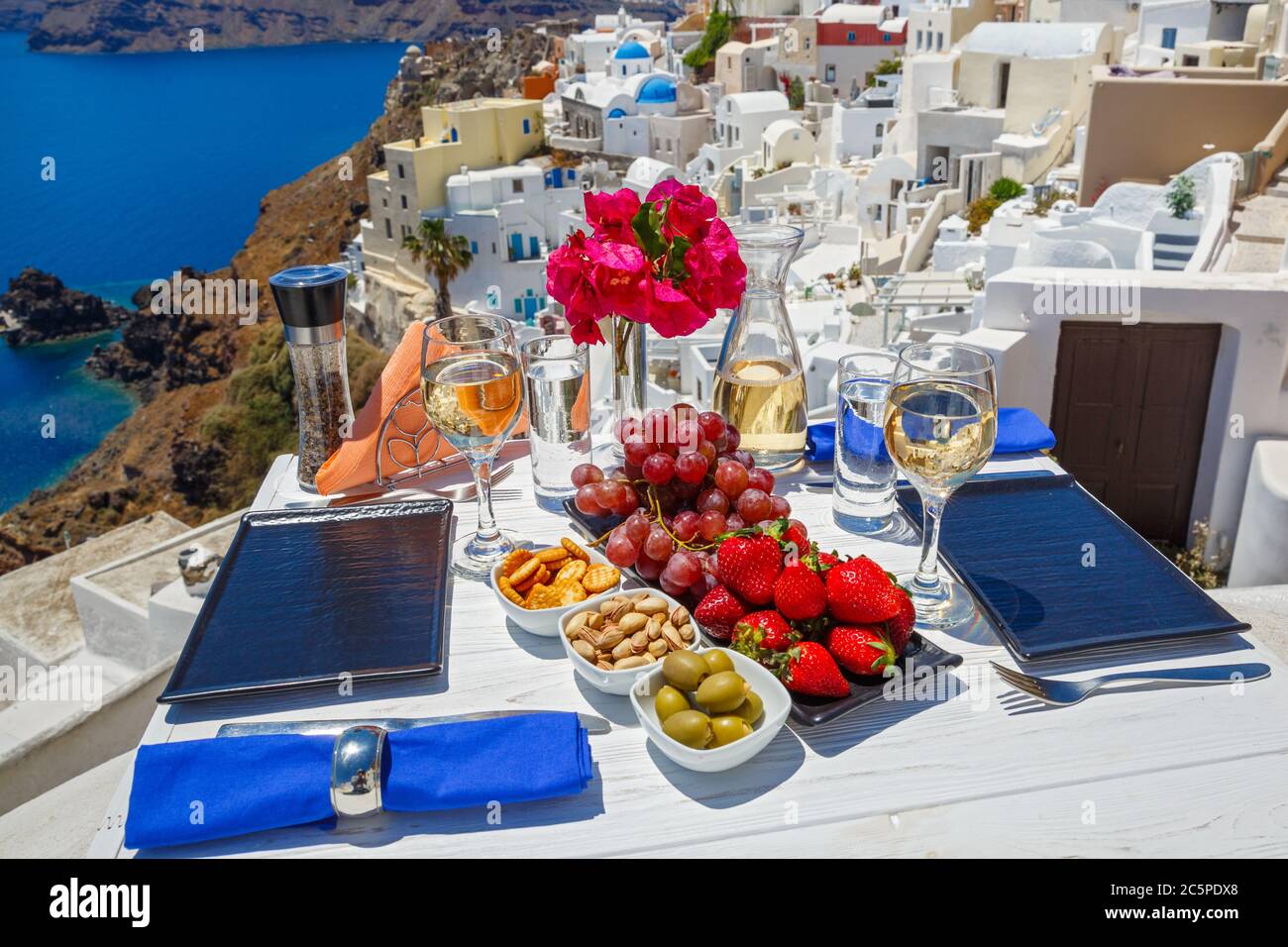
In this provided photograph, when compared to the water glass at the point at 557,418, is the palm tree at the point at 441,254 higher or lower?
lower

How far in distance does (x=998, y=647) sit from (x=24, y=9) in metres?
131

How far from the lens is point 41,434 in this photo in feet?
105

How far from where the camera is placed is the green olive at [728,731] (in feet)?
3.88

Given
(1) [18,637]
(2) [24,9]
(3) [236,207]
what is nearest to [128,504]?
(1) [18,637]

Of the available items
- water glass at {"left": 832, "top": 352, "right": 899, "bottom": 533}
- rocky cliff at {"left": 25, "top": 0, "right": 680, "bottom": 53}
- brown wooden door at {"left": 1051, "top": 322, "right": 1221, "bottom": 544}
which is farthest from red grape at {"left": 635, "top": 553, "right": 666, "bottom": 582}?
rocky cliff at {"left": 25, "top": 0, "right": 680, "bottom": 53}

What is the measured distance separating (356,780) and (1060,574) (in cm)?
116

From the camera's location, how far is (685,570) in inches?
57.8

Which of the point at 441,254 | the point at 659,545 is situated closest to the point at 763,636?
the point at 659,545

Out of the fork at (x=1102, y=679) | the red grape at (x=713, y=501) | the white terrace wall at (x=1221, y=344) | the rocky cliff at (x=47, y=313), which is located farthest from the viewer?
the rocky cliff at (x=47, y=313)

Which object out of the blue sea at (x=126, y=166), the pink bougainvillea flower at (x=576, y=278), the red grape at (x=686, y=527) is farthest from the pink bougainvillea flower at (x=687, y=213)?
the blue sea at (x=126, y=166)

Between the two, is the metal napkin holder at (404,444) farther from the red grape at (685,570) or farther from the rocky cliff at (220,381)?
the rocky cliff at (220,381)

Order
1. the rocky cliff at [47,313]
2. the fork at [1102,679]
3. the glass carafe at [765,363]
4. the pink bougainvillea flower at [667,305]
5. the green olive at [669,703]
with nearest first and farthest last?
the green olive at [669,703]
the fork at [1102,679]
the pink bougainvillea flower at [667,305]
the glass carafe at [765,363]
the rocky cliff at [47,313]

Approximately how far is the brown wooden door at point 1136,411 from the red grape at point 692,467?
2712 mm
